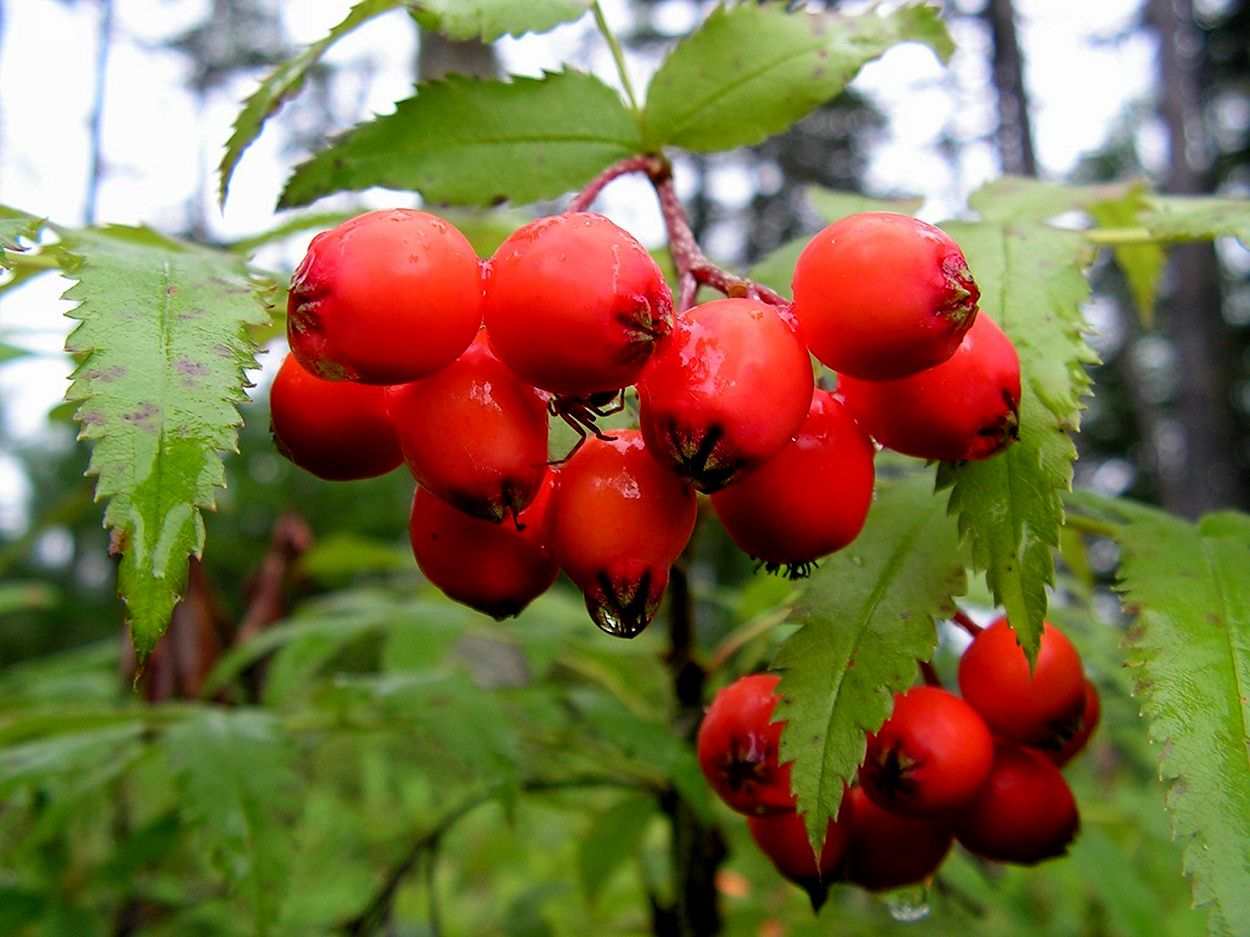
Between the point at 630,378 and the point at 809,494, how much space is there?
0.15 meters

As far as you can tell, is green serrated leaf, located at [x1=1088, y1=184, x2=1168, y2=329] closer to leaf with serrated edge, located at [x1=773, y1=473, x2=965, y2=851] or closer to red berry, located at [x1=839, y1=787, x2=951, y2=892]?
leaf with serrated edge, located at [x1=773, y1=473, x2=965, y2=851]

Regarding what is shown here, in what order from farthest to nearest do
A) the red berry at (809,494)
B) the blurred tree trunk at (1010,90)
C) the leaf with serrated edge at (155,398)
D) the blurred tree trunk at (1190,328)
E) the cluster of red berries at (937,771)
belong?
1. the blurred tree trunk at (1190,328)
2. the blurred tree trunk at (1010,90)
3. the cluster of red berries at (937,771)
4. the red berry at (809,494)
5. the leaf with serrated edge at (155,398)

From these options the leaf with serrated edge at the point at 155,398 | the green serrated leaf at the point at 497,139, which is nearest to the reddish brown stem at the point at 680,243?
the green serrated leaf at the point at 497,139

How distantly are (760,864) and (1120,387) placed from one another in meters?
17.2

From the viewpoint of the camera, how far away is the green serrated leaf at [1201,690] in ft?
2.05

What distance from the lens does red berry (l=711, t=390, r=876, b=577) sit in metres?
0.68

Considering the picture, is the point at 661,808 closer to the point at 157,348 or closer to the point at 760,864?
the point at 760,864

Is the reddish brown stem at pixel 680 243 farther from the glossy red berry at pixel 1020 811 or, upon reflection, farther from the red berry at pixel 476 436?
the glossy red berry at pixel 1020 811

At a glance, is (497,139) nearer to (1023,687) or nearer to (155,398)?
(155,398)

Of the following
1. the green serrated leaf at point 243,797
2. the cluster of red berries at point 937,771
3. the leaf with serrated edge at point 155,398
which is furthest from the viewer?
the green serrated leaf at point 243,797

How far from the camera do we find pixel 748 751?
791 mm

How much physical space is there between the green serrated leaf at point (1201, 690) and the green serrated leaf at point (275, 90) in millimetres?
785

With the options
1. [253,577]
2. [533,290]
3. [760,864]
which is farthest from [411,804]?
[533,290]

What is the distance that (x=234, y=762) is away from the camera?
1.19 meters
